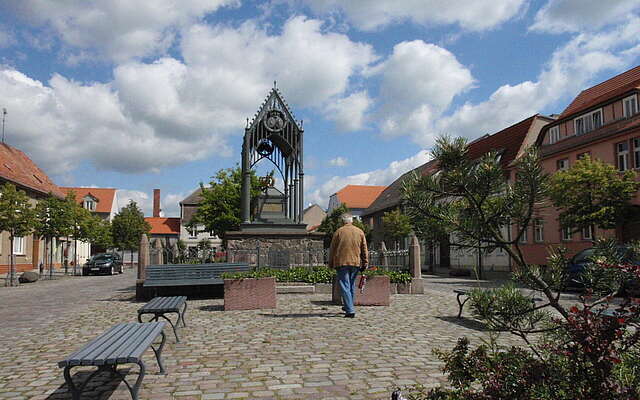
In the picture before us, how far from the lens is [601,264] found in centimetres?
235

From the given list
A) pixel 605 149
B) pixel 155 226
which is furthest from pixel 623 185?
pixel 155 226

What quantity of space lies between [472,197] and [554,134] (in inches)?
1262

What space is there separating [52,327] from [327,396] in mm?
6451

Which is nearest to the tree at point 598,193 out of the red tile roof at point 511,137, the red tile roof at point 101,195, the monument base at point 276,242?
the red tile roof at point 511,137

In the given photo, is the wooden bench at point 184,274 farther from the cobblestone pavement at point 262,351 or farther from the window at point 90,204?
the window at point 90,204

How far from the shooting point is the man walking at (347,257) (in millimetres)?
9461

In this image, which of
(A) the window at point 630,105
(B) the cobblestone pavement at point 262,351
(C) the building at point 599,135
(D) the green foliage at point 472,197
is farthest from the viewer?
(A) the window at point 630,105

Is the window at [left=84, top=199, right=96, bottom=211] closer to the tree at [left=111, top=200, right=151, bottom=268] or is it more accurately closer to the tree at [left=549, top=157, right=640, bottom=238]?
the tree at [left=111, top=200, right=151, bottom=268]

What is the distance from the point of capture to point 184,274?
41.2 feet

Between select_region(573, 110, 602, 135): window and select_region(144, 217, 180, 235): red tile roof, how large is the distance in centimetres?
6967

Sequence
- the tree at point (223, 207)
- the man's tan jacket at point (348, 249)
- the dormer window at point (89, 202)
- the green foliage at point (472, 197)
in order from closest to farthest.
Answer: the green foliage at point (472, 197) < the man's tan jacket at point (348, 249) < the tree at point (223, 207) < the dormer window at point (89, 202)

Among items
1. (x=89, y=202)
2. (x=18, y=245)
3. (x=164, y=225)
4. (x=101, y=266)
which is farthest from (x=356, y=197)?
(x=18, y=245)

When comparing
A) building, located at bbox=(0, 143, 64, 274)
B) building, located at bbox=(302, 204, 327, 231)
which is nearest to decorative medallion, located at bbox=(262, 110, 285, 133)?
building, located at bbox=(0, 143, 64, 274)

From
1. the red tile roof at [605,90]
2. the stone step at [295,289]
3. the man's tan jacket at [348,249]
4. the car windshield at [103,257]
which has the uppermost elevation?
the red tile roof at [605,90]
